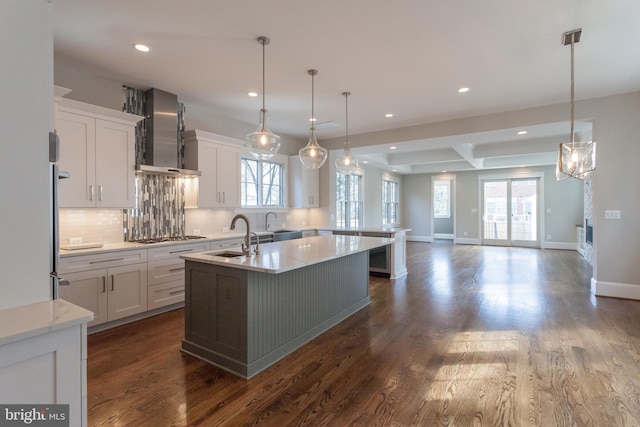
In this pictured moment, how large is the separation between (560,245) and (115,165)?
35.9 feet

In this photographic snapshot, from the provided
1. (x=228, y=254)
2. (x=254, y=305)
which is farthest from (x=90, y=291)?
(x=254, y=305)

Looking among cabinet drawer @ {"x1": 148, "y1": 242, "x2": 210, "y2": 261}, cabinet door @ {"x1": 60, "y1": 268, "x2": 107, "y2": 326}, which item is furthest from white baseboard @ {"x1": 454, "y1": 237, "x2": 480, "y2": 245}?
cabinet door @ {"x1": 60, "y1": 268, "x2": 107, "y2": 326}

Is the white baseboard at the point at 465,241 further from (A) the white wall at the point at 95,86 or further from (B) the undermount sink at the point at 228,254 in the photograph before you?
(B) the undermount sink at the point at 228,254

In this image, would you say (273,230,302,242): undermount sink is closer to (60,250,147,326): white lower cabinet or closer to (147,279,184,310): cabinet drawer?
(147,279,184,310): cabinet drawer

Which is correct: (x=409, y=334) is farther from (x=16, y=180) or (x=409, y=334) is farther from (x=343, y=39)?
(x=16, y=180)

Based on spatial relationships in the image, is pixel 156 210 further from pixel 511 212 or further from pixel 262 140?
pixel 511 212

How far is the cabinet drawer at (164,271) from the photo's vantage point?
12.0 feet

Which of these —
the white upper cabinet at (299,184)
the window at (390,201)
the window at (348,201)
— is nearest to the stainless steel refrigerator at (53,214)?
the white upper cabinet at (299,184)

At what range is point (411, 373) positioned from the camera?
2443 millimetres

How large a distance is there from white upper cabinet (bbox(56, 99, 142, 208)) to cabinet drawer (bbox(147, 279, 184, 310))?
103cm

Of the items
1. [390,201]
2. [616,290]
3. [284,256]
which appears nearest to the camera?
[284,256]

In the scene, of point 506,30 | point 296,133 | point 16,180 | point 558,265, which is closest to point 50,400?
point 16,180

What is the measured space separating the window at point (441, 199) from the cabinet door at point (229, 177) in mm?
8334

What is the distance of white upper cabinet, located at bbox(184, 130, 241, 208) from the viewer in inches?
175
